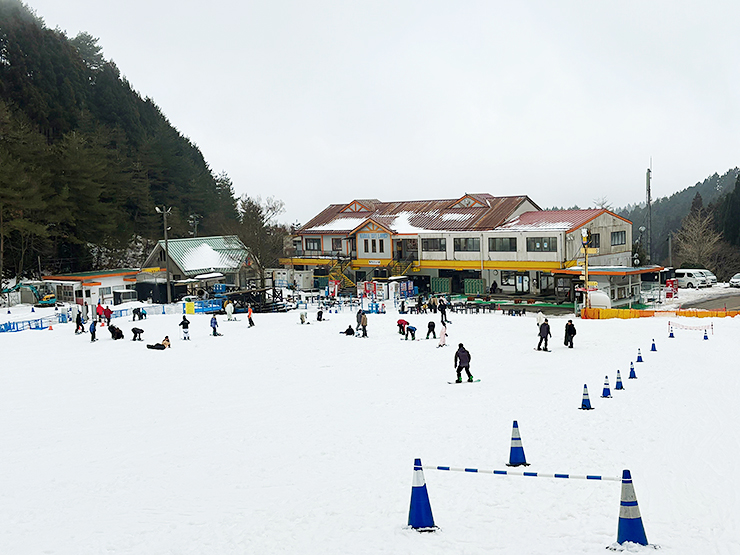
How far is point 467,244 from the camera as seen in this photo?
5309 centimetres

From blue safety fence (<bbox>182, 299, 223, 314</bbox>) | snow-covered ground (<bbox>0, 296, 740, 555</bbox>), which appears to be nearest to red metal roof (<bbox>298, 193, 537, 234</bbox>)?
blue safety fence (<bbox>182, 299, 223, 314</bbox>)

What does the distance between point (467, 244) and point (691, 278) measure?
67.4ft

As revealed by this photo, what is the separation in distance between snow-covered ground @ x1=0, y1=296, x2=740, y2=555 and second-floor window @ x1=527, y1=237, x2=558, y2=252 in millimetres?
23470

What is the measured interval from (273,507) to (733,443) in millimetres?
8560

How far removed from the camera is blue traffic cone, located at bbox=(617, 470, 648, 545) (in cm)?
690

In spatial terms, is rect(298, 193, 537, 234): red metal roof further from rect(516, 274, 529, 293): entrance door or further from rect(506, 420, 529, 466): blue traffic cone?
rect(506, 420, 529, 466): blue traffic cone

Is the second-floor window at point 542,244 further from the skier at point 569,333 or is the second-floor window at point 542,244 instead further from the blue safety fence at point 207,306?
the blue safety fence at point 207,306

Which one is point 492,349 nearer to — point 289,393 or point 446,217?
point 289,393

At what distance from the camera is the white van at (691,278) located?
54.3 meters

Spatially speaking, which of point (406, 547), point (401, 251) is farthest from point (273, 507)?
point (401, 251)

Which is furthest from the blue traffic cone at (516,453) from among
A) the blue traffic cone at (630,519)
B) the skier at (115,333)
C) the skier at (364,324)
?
the skier at (115,333)

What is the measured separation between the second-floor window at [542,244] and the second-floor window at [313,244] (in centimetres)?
2299

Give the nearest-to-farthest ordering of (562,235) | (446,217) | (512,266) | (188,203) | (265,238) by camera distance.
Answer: (562,235)
(512,266)
(446,217)
(265,238)
(188,203)

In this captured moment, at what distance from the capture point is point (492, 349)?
2481 cm
